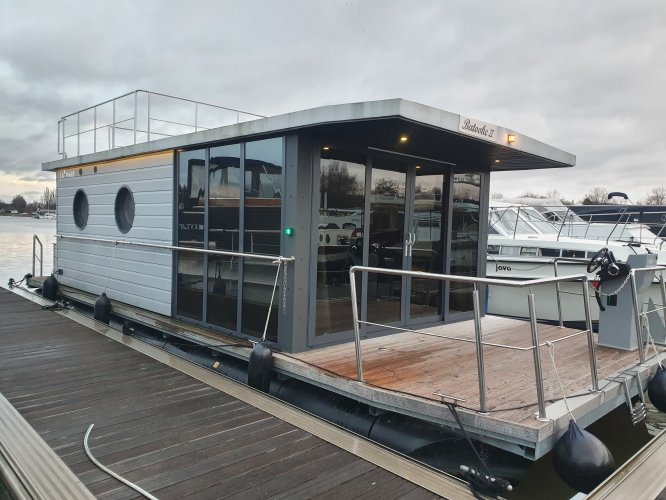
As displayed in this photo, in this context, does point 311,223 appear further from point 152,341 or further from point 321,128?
point 152,341

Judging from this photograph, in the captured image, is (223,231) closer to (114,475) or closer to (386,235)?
(386,235)

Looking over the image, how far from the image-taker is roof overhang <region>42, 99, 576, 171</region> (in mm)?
3717

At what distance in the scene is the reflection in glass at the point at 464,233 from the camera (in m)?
6.06

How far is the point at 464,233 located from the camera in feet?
20.4

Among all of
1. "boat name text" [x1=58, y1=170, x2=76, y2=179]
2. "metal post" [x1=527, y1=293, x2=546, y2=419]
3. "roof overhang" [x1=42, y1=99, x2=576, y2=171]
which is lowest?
"metal post" [x1=527, y1=293, x2=546, y2=419]

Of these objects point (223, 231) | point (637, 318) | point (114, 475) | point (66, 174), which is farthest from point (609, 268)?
point (66, 174)

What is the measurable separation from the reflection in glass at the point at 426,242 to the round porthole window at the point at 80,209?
18.4 feet

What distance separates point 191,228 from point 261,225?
1338mm

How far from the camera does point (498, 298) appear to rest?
9719mm

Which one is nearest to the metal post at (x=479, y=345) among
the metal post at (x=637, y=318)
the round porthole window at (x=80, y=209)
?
the metal post at (x=637, y=318)

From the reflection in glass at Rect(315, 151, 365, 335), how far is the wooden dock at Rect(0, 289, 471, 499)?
121 cm

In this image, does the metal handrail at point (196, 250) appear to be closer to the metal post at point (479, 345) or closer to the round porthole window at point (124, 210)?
the round porthole window at point (124, 210)

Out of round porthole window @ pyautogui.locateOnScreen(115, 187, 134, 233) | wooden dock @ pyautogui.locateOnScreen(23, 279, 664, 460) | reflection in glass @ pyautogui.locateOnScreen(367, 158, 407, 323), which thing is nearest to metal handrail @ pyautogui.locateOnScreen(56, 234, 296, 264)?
round porthole window @ pyautogui.locateOnScreen(115, 187, 134, 233)

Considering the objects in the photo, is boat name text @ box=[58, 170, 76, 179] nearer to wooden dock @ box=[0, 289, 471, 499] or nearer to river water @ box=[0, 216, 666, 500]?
wooden dock @ box=[0, 289, 471, 499]
